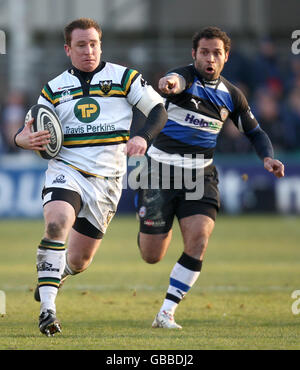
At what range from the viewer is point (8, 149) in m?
20.0

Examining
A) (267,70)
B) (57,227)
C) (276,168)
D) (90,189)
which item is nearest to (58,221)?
(57,227)

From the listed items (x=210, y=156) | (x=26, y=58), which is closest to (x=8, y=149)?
(x=26, y=58)

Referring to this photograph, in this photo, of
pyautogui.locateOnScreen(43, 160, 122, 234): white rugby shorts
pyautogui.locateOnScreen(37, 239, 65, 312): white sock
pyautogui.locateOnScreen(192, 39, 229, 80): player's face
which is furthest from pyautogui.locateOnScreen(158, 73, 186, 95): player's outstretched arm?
pyautogui.locateOnScreen(37, 239, 65, 312): white sock

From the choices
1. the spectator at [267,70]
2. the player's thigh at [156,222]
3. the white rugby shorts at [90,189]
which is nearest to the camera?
the white rugby shorts at [90,189]

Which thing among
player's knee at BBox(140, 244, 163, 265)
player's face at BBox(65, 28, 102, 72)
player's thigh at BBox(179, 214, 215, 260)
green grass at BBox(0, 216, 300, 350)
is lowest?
green grass at BBox(0, 216, 300, 350)

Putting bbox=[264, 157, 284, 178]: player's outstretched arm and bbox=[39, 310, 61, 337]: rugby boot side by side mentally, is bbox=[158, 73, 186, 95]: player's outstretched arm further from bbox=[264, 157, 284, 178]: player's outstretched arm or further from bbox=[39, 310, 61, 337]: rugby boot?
bbox=[39, 310, 61, 337]: rugby boot

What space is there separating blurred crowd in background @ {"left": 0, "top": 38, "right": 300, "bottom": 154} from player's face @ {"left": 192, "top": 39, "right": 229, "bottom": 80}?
1169 cm

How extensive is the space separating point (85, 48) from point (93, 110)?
0.52 metres

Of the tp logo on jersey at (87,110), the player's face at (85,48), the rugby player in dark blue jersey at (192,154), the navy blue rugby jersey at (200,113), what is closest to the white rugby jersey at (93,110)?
the tp logo on jersey at (87,110)

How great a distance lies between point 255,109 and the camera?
19.7m

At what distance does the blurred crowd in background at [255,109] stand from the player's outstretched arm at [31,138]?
41.1 feet

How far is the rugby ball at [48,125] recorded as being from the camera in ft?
23.0

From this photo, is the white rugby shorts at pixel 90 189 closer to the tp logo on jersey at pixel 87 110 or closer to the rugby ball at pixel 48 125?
the rugby ball at pixel 48 125

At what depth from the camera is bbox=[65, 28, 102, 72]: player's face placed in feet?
23.5
